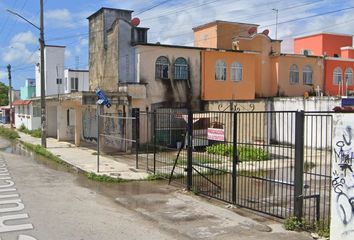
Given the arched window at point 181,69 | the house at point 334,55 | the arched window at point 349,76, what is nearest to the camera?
the arched window at point 181,69

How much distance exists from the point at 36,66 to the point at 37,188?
173ft

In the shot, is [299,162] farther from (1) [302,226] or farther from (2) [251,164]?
(2) [251,164]

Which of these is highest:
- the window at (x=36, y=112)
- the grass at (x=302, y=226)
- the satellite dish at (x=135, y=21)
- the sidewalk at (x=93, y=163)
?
the satellite dish at (x=135, y=21)

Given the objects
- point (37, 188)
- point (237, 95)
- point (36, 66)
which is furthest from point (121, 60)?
point (36, 66)

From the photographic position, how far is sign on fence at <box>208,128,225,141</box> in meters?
12.3

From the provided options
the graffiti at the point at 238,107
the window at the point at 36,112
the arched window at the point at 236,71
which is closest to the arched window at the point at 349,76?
the arched window at the point at 236,71

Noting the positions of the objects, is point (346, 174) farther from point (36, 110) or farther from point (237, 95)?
point (36, 110)

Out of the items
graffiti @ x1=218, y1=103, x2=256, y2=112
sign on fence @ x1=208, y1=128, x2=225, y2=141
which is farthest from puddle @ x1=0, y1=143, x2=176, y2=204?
graffiti @ x1=218, y1=103, x2=256, y2=112

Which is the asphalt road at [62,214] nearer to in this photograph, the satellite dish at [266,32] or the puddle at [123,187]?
the puddle at [123,187]

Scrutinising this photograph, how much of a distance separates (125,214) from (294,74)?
3031cm

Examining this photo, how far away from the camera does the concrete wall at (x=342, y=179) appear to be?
7.25m

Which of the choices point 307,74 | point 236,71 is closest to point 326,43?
point 307,74

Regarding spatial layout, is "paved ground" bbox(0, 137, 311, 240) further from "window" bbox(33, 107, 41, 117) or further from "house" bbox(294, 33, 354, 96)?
"window" bbox(33, 107, 41, 117)

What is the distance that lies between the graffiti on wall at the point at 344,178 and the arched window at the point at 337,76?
1386 inches
